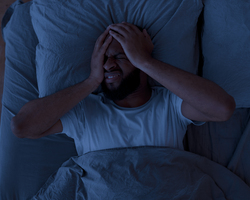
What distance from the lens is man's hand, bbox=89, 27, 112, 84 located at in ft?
3.17

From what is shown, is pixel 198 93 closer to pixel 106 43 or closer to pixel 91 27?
pixel 106 43

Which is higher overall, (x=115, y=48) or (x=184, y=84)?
(x=115, y=48)

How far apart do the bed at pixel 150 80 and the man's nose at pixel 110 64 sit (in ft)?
0.46

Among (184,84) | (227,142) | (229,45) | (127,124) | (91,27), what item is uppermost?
(91,27)

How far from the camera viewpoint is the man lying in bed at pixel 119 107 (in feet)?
2.98

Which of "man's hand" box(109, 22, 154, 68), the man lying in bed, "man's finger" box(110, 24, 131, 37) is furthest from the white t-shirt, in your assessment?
"man's finger" box(110, 24, 131, 37)

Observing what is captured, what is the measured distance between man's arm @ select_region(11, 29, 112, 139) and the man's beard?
0.08 meters

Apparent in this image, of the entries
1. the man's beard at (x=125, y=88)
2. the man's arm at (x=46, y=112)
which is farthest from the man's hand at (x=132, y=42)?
A: the man's arm at (x=46, y=112)

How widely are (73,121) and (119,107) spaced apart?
0.79ft

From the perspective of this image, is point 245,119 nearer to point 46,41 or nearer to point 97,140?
point 97,140

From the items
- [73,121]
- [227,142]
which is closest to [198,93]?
[227,142]

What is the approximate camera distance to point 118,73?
99 centimetres

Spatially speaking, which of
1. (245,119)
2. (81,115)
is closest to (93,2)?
(81,115)

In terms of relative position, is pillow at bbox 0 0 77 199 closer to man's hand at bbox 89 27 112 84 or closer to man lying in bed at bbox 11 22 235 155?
man lying in bed at bbox 11 22 235 155
